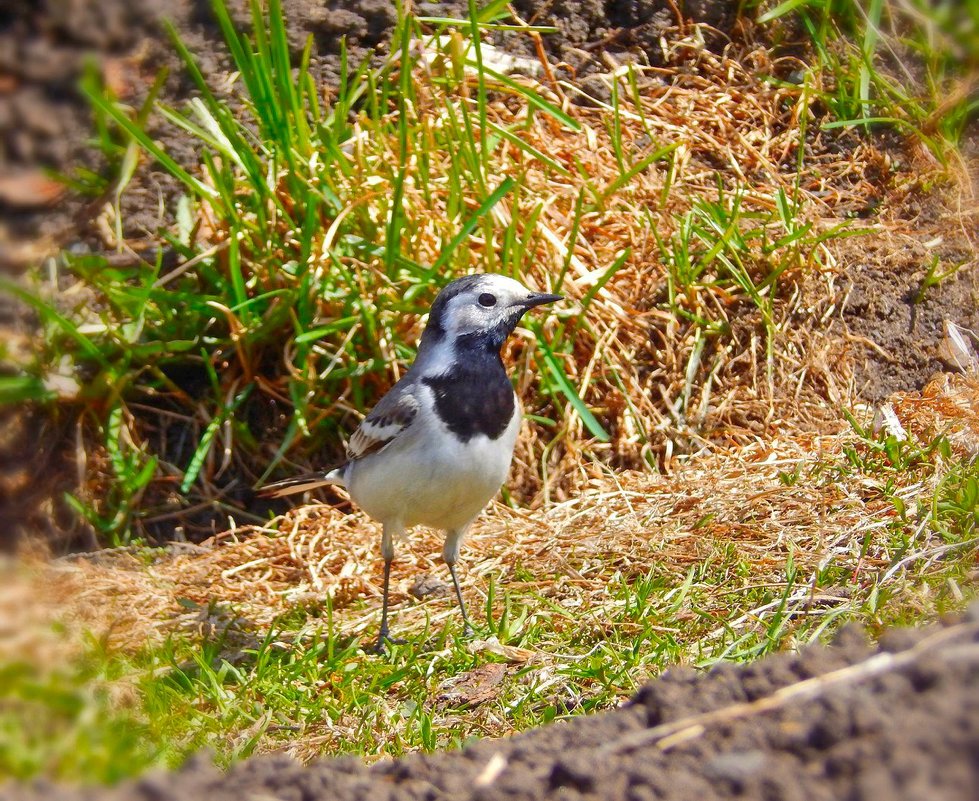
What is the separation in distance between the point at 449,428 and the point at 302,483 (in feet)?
3.78

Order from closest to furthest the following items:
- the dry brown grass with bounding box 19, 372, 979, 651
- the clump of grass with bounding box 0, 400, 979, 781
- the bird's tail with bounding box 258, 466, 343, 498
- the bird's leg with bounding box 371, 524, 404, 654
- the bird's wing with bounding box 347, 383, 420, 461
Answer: the clump of grass with bounding box 0, 400, 979, 781 → the dry brown grass with bounding box 19, 372, 979, 651 → the bird's leg with bounding box 371, 524, 404, 654 → the bird's wing with bounding box 347, 383, 420, 461 → the bird's tail with bounding box 258, 466, 343, 498

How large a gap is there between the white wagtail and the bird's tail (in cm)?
23

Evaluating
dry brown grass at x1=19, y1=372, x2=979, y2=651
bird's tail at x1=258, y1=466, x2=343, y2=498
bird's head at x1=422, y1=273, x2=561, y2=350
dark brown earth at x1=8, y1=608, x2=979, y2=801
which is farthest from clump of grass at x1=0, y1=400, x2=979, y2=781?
bird's head at x1=422, y1=273, x2=561, y2=350

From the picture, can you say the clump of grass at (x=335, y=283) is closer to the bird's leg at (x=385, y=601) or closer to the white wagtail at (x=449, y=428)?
the white wagtail at (x=449, y=428)

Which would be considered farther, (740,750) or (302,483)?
(302,483)

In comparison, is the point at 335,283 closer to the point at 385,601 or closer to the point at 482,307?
the point at 482,307

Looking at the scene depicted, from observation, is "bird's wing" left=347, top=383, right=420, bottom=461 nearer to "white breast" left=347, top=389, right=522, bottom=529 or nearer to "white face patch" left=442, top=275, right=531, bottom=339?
"white breast" left=347, top=389, right=522, bottom=529

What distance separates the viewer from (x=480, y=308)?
15.7 ft

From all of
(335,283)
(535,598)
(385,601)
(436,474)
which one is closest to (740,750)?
(535,598)

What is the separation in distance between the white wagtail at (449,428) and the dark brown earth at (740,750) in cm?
208

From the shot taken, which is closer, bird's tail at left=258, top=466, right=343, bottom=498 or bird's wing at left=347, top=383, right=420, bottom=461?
bird's wing at left=347, top=383, right=420, bottom=461

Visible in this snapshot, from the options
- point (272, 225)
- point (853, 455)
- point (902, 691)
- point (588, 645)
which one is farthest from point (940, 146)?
point (902, 691)

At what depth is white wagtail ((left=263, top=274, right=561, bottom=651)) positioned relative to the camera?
4.52 meters

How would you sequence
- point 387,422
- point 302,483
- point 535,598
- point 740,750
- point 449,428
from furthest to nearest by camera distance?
point 302,483, point 387,422, point 449,428, point 535,598, point 740,750
